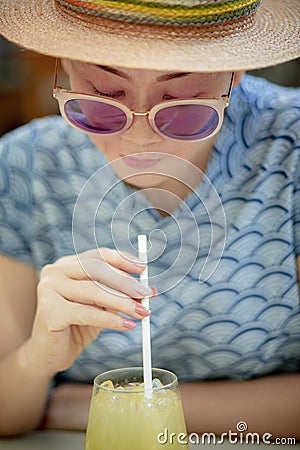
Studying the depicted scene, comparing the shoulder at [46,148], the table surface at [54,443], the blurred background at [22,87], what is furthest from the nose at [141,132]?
the blurred background at [22,87]

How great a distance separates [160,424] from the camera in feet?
3.18

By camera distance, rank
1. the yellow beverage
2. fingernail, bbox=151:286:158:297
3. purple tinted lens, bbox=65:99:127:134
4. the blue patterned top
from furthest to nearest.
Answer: the blue patterned top, purple tinted lens, bbox=65:99:127:134, fingernail, bbox=151:286:158:297, the yellow beverage

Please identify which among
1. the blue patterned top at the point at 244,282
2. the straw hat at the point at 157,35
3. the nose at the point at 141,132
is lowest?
the blue patterned top at the point at 244,282

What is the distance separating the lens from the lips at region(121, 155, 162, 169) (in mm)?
1194

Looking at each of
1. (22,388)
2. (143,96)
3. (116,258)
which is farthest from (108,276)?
(22,388)

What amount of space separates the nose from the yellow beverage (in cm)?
39

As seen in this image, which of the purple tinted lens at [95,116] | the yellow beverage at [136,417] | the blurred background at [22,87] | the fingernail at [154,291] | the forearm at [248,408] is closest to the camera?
the yellow beverage at [136,417]

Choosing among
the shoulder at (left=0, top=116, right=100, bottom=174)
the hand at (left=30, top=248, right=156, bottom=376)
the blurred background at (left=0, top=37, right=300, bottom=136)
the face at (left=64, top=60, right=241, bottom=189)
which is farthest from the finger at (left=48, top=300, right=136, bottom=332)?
the blurred background at (left=0, top=37, right=300, bottom=136)

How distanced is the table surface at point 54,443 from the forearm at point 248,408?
14 centimetres

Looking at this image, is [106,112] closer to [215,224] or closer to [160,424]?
[215,224]

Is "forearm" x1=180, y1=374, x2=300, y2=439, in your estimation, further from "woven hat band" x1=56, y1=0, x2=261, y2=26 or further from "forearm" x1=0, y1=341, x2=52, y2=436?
"woven hat band" x1=56, y1=0, x2=261, y2=26

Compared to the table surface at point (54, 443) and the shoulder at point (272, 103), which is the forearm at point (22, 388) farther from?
the shoulder at point (272, 103)

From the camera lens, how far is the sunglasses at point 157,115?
3.77 ft

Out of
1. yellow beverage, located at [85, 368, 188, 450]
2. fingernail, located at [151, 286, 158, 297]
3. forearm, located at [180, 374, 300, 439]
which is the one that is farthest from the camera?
forearm, located at [180, 374, 300, 439]
